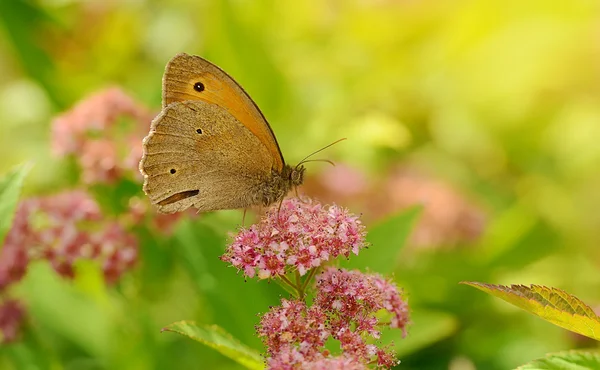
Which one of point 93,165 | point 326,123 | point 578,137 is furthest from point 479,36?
point 93,165

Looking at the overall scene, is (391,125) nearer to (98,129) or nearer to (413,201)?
(413,201)

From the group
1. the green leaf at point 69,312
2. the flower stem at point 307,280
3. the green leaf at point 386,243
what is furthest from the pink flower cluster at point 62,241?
the flower stem at point 307,280

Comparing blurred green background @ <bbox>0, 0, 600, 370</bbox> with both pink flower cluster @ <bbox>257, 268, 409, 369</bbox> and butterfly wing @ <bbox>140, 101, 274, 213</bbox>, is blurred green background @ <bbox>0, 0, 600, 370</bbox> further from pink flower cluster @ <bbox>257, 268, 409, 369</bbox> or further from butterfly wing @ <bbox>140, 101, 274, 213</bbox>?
pink flower cluster @ <bbox>257, 268, 409, 369</bbox>

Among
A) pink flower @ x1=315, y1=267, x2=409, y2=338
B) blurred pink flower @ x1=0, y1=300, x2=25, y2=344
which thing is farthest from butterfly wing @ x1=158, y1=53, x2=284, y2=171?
blurred pink flower @ x1=0, y1=300, x2=25, y2=344

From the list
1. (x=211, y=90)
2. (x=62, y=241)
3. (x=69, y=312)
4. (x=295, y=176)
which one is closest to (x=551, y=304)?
(x=295, y=176)

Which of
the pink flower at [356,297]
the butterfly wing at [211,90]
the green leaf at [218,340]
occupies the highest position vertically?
the butterfly wing at [211,90]

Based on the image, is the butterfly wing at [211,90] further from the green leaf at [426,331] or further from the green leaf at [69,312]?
the green leaf at [69,312]
